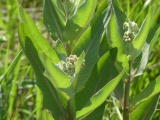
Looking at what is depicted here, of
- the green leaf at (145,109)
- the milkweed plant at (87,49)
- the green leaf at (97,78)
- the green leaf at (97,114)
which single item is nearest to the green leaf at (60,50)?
the milkweed plant at (87,49)

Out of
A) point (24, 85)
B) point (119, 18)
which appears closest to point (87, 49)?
point (119, 18)

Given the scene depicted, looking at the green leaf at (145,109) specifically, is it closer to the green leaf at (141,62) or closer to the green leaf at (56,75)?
the green leaf at (141,62)

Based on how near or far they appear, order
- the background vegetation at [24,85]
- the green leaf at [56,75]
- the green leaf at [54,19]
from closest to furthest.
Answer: the green leaf at [56,75] → the green leaf at [54,19] → the background vegetation at [24,85]

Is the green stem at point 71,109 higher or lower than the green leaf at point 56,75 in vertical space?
lower

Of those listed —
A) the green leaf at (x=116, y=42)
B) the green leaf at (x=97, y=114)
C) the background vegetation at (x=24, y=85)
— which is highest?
the green leaf at (x=116, y=42)

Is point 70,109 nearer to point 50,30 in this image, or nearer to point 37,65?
point 37,65

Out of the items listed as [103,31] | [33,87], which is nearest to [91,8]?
[103,31]

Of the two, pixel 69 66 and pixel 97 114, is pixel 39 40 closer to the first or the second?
pixel 69 66
